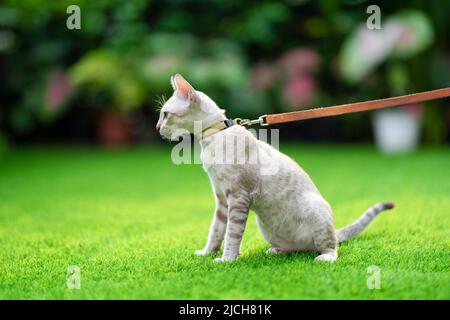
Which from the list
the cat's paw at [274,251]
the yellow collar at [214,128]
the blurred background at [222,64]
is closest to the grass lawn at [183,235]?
the cat's paw at [274,251]

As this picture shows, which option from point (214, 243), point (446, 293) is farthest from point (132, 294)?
point (446, 293)

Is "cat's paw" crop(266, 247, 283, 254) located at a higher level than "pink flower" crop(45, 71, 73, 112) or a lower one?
lower

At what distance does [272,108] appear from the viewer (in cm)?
877

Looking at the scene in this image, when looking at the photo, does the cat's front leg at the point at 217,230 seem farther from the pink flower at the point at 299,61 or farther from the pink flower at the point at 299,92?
the pink flower at the point at 299,61

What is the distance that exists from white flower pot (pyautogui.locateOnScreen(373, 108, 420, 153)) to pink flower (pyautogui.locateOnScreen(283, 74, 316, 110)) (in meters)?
1.01

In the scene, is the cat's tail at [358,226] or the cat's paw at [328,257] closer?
the cat's paw at [328,257]

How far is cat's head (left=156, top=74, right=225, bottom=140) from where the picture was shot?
2.95 metres

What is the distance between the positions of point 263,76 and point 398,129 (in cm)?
212

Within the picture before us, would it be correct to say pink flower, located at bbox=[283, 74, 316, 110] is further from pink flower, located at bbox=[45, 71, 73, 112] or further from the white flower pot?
pink flower, located at bbox=[45, 71, 73, 112]

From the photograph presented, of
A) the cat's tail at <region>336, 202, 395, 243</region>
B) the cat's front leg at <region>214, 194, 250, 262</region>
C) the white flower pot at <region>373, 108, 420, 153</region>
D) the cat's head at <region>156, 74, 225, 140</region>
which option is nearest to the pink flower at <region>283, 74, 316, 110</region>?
the white flower pot at <region>373, 108, 420, 153</region>

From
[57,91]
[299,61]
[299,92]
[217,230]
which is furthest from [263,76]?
[217,230]

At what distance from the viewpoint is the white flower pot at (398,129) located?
25.5 feet

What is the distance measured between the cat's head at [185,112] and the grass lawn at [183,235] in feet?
2.22
